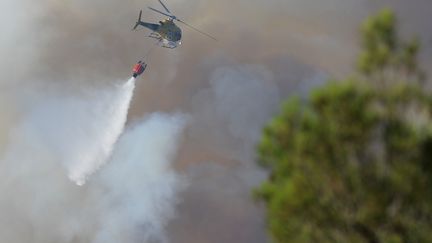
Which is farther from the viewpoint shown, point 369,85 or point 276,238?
point 276,238

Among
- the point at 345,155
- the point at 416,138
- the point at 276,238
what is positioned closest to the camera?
the point at 416,138

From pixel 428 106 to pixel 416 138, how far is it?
2.49 meters

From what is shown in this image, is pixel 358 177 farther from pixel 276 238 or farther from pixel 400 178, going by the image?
pixel 276 238

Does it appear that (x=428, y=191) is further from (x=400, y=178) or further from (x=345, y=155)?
(x=345, y=155)

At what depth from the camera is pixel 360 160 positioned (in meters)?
40.2

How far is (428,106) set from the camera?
1512 inches

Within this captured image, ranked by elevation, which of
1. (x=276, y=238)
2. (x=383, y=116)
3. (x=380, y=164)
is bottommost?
(x=276, y=238)

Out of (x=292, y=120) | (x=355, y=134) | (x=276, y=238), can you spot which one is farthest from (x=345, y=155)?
(x=276, y=238)

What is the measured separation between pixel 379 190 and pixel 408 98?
21.4 ft

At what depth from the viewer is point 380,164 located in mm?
39438

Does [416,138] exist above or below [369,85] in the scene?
below

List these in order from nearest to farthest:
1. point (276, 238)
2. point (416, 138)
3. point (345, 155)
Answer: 1. point (416, 138)
2. point (345, 155)
3. point (276, 238)

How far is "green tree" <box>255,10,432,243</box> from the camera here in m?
38.2

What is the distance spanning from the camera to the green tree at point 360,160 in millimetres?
38219
